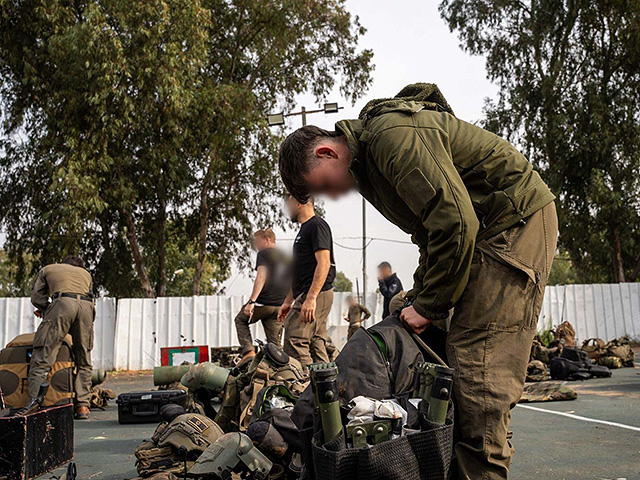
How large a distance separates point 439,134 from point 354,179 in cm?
37

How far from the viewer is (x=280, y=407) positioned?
371cm

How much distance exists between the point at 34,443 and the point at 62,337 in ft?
12.0

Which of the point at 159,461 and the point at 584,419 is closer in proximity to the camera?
the point at 159,461

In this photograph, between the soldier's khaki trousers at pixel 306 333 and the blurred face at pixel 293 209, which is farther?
the blurred face at pixel 293 209

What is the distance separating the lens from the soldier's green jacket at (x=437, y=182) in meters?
2.17

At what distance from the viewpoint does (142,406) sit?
6609 mm

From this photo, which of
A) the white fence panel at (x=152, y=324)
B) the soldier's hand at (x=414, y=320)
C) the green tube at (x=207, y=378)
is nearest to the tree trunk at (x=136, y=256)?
the white fence panel at (x=152, y=324)

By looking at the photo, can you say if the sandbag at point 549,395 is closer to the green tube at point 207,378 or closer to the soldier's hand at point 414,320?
the green tube at point 207,378

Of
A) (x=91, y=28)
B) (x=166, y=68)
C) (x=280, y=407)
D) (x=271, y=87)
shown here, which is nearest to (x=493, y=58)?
(x=271, y=87)

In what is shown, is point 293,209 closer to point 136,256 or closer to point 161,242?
point 136,256

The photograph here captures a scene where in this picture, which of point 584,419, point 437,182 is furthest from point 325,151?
point 584,419

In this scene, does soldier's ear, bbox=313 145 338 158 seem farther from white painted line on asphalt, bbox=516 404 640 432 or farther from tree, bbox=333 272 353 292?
tree, bbox=333 272 353 292

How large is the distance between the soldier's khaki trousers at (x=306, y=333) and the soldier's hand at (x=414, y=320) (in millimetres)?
3364

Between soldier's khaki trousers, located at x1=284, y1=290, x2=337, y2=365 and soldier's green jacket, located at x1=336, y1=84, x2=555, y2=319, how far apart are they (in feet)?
10.6
